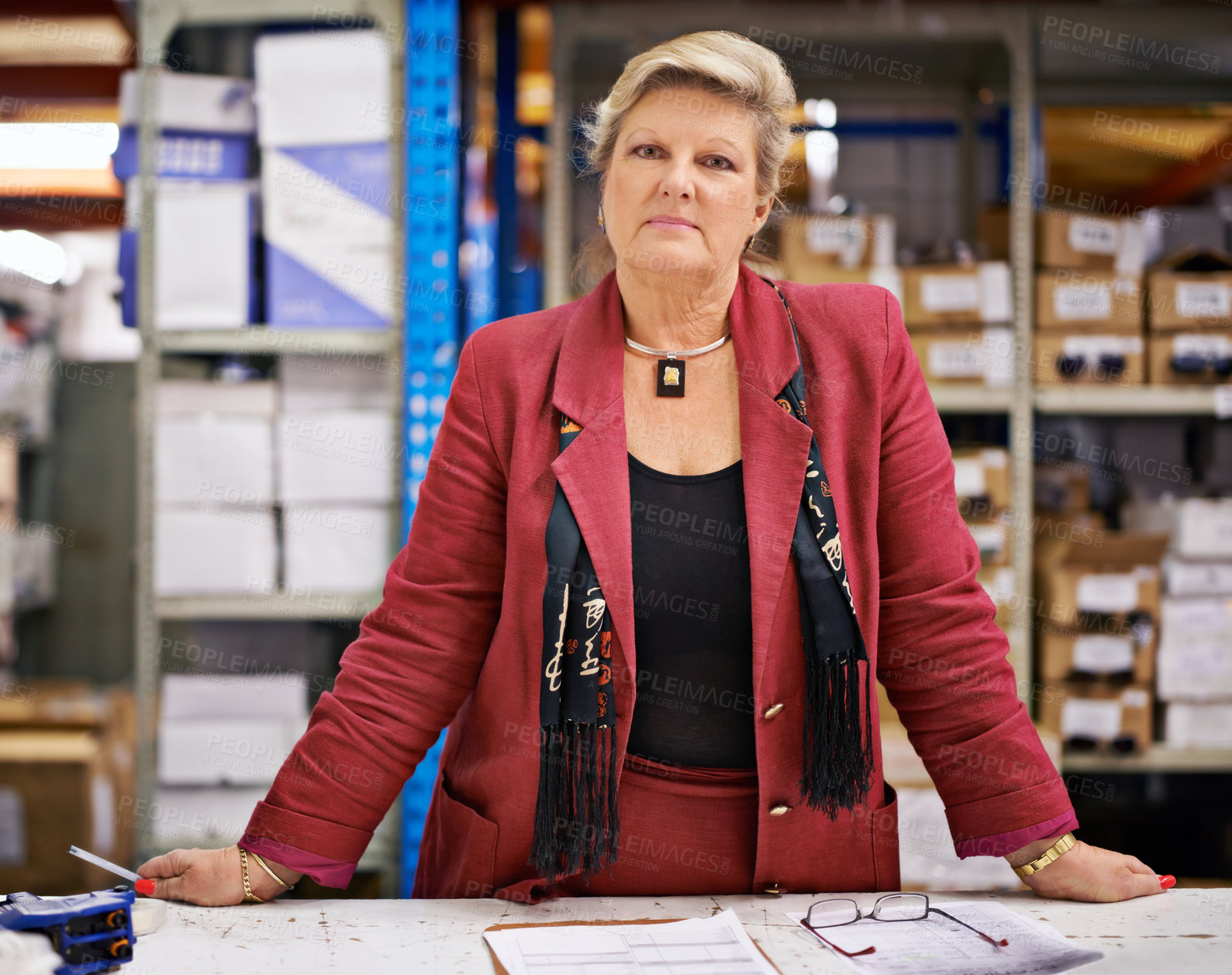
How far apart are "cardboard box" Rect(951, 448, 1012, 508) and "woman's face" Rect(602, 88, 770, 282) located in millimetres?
1379

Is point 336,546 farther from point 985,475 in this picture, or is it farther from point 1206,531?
point 1206,531

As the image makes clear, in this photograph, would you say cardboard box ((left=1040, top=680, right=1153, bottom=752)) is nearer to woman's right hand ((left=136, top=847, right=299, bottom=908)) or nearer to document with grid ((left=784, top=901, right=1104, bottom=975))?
document with grid ((left=784, top=901, right=1104, bottom=975))

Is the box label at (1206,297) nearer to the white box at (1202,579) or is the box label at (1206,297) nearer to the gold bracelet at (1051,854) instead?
the white box at (1202,579)

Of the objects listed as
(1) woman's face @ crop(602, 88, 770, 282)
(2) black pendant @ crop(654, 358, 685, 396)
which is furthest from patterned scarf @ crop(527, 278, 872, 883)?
(1) woman's face @ crop(602, 88, 770, 282)

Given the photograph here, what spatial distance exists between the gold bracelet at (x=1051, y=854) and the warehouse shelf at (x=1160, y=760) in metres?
1.45

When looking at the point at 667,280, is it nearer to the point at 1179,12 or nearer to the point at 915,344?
the point at 915,344

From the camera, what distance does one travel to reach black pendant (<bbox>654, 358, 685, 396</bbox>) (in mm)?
1197

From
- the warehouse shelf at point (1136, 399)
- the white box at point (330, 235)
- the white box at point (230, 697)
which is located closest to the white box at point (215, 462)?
the white box at point (330, 235)

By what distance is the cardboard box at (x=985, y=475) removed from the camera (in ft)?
7.61

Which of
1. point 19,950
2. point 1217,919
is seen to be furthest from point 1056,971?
point 19,950

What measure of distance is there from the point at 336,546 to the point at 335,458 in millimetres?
198

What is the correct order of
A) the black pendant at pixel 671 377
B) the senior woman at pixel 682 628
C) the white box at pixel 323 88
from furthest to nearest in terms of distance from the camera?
1. the white box at pixel 323 88
2. the black pendant at pixel 671 377
3. the senior woman at pixel 682 628

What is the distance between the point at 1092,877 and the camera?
1041 mm

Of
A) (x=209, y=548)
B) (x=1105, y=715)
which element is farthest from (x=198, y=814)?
(x=1105, y=715)
